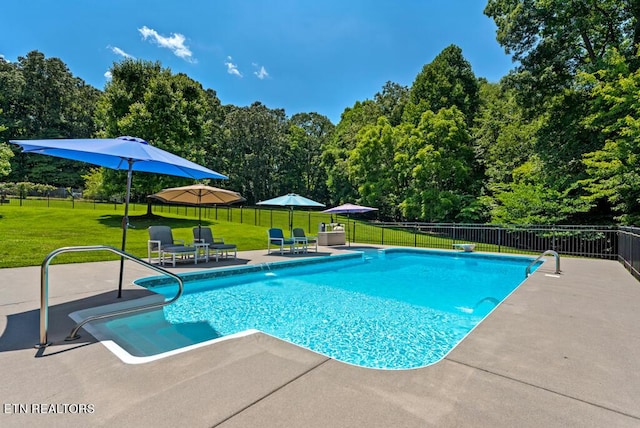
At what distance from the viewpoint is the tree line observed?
43.9 feet

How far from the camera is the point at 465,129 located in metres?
22.3

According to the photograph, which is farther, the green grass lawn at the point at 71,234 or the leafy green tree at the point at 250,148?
the leafy green tree at the point at 250,148

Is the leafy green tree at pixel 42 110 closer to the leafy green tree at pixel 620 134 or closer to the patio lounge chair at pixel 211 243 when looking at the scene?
the patio lounge chair at pixel 211 243

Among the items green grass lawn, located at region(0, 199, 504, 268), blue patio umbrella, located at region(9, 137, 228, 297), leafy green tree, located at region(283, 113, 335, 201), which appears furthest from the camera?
leafy green tree, located at region(283, 113, 335, 201)

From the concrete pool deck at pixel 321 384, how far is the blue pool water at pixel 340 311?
111cm

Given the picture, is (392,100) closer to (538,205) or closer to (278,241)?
(538,205)

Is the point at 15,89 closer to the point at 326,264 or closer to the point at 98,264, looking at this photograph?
the point at 98,264

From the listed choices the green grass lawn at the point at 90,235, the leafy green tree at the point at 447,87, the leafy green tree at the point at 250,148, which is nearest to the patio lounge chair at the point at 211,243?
the green grass lawn at the point at 90,235

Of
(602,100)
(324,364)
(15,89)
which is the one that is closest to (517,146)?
(602,100)

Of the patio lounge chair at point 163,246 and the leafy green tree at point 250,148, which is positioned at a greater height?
the leafy green tree at point 250,148

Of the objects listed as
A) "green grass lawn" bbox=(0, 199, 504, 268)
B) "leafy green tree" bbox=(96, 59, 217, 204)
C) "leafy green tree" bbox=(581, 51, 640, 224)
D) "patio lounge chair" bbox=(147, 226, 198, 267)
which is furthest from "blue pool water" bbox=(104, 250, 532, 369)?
"leafy green tree" bbox=(96, 59, 217, 204)

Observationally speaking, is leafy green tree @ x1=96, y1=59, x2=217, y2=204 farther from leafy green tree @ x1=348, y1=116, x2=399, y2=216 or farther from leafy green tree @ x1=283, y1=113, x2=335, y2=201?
leafy green tree @ x1=283, y1=113, x2=335, y2=201

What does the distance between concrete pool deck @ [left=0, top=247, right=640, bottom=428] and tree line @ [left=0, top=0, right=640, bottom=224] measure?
37.9 feet

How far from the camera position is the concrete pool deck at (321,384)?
1875 mm
